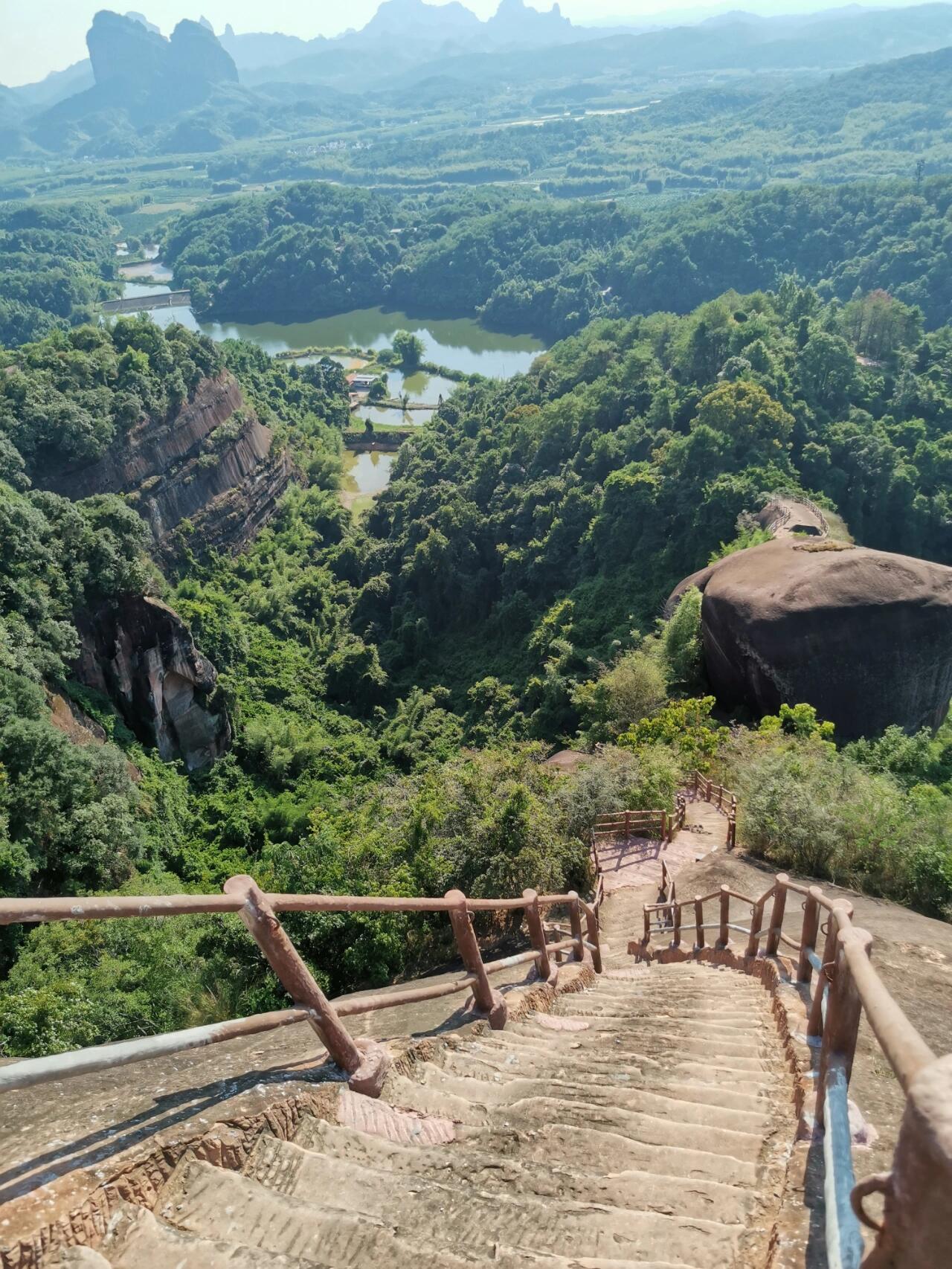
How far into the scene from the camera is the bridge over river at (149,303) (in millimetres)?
103812

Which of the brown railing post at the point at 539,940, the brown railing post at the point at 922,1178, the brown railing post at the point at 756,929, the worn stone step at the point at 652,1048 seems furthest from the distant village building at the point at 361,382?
the brown railing post at the point at 922,1178

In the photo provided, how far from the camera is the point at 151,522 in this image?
37.2 metres

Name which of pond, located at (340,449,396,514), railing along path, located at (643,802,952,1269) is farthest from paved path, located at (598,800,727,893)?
pond, located at (340,449,396,514)

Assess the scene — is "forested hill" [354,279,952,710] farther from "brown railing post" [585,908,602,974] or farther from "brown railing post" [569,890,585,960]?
"brown railing post" [569,890,585,960]

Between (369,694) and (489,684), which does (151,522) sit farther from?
(489,684)

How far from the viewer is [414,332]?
10100 cm

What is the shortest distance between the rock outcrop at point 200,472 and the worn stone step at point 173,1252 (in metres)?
34.6

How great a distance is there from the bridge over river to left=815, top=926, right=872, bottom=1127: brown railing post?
11431cm

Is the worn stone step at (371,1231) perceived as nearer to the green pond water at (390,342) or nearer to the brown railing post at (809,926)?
the brown railing post at (809,926)

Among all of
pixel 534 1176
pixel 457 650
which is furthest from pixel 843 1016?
pixel 457 650

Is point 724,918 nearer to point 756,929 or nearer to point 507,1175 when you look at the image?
point 756,929

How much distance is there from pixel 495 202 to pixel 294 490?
101 m

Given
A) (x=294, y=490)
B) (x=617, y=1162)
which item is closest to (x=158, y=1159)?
(x=617, y=1162)

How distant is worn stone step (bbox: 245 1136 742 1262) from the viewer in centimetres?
325
